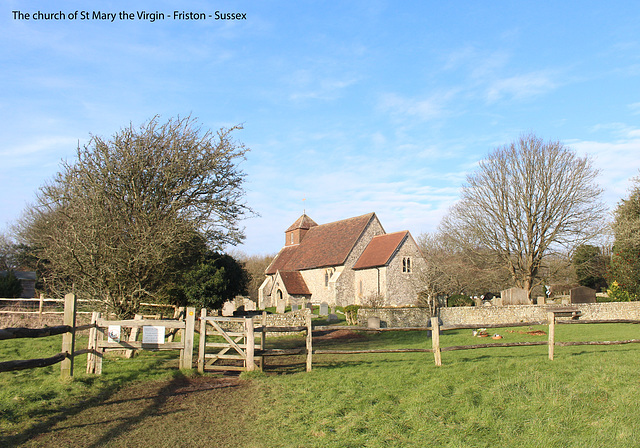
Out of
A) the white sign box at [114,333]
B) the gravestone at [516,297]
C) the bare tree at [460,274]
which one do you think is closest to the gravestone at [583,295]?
the gravestone at [516,297]

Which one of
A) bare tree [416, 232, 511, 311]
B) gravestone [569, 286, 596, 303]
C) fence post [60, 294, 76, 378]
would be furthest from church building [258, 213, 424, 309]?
fence post [60, 294, 76, 378]

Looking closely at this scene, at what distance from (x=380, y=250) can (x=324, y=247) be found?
25.2ft

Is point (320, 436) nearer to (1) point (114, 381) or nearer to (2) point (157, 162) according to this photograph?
(1) point (114, 381)

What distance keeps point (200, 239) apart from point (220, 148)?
3655mm

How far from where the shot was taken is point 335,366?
38.8 ft

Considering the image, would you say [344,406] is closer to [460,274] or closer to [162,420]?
[162,420]

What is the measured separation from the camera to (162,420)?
681 centimetres

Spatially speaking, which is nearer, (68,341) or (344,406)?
(344,406)

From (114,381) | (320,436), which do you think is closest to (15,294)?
(114,381)

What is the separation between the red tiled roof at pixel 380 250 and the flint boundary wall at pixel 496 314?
12310 mm

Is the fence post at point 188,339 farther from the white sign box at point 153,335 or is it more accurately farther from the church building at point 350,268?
the church building at point 350,268

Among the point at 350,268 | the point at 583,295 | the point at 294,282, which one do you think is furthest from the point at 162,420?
the point at 294,282

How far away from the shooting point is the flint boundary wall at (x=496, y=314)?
26.3 meters

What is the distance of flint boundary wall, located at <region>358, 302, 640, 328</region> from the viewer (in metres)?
26.3
